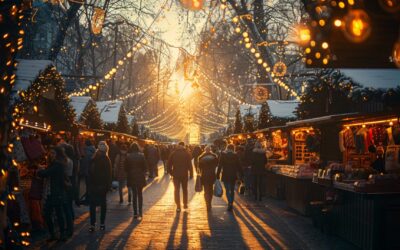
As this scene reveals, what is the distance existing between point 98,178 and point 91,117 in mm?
13696

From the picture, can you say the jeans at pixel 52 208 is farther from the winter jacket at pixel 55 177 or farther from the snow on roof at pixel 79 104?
the snow on roof at pixel 79 104

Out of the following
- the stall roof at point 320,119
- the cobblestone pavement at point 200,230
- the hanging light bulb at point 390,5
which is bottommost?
the cobblestone pavement at point 200,230

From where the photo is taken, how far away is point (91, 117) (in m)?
26.2

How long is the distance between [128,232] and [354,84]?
5764mm

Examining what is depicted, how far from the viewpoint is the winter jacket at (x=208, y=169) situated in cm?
1723

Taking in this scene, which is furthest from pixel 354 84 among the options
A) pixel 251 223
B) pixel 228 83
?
pixel 228 83

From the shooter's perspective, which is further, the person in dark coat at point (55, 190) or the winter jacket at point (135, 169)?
the winter jacket at point (135, 169)

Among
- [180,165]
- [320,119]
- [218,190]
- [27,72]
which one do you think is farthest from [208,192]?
[27,72]

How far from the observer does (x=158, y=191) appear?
2420 centimetres

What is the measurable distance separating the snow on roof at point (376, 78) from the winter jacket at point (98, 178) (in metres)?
5.64

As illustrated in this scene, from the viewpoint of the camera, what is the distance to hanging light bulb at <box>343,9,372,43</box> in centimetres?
895

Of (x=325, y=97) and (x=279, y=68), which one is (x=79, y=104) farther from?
(x=325, y=97)

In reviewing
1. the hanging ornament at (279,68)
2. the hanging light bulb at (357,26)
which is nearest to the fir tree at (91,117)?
the hanging ornament at (279,68)

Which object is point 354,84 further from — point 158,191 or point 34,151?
point 158,191
